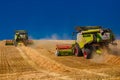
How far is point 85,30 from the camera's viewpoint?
2969cm

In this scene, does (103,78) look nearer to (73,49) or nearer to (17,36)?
(73,49)

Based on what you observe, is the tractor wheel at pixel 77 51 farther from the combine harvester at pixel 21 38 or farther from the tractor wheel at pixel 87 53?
the combine harvester at pixel 21 38

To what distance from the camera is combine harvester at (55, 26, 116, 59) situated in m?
26.4

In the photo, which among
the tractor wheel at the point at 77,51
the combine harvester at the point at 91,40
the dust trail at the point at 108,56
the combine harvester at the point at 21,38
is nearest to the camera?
the dust trail at the point at 108,56

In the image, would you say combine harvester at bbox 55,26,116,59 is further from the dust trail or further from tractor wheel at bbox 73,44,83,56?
the dust trail

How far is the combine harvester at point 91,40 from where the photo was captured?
2638 cm

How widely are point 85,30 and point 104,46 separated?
135 inches

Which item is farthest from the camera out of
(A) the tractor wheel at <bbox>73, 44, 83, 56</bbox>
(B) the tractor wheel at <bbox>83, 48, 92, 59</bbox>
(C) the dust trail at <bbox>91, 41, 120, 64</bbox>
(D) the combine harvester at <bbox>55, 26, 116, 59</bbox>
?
(A) the tractor wheel at <bbox>73, 44, 83, 56</bbox>

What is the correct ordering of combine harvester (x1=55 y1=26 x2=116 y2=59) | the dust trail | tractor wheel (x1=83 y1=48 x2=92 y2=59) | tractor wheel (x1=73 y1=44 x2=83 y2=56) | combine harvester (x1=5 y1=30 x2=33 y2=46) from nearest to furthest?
1. the dust trail
2. combine harvester (x1=55 y1=26 x2=116 y2=59)
3. tractor wheel (x1=83 y1=48 x2=92 y2=59)
4. tractor wheel (x1=73 y1=44 x2=83 y2=56)
5. combine harvester (x1=5 y1=30 x2=33 y2=46)

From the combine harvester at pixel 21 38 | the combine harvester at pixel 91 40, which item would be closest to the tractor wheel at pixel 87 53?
the combine harvester at pixel 91 40

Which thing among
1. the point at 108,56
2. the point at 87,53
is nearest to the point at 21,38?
the point at 87,53

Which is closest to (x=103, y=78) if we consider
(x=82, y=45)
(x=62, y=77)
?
(x=62, y=77)

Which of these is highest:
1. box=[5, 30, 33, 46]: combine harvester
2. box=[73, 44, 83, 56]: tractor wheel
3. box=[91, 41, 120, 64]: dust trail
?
box=[5, 30, 33, 46]: combine harvester

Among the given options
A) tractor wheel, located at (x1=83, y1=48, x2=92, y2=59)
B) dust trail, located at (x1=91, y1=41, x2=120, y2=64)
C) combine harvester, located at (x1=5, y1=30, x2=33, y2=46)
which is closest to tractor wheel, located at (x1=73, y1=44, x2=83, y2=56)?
tractor wheel, located at (x1=83, y1=48, x2=92, y2=59)
